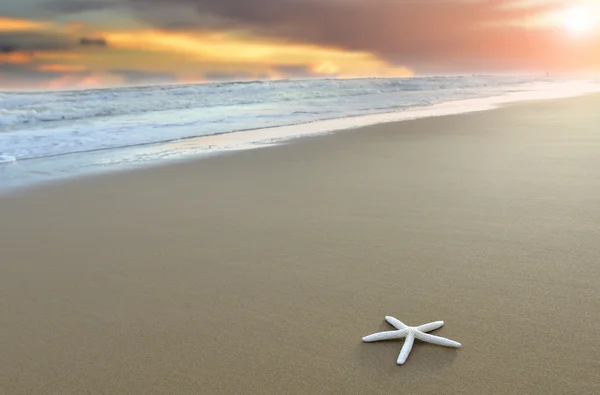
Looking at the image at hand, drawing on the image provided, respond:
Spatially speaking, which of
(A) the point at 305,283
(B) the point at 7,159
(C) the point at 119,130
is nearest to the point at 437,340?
(A) the point at 305,283

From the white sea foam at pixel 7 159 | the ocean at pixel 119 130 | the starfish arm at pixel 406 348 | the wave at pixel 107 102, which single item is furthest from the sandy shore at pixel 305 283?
the wave at pixel 107 102

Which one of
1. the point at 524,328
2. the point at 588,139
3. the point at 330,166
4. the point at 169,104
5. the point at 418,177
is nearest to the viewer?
the point at 524,328

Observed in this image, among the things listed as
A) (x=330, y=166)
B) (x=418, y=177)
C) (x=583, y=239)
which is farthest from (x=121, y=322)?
(x=330, y=166)

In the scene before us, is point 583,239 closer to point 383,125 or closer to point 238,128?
point 383,125

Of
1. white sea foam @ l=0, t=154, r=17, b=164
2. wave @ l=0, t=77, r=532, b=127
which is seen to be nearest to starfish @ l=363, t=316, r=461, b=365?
white sea foam @ l=0, t=154, r=17, b=164

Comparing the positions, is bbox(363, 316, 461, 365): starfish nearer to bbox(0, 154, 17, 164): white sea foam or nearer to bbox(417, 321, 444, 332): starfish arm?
bbox(417, 321, 444, 332): starfish arm

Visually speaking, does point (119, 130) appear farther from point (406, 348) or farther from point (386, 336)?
point (406, 348)

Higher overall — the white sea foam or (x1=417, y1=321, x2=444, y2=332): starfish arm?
(x1=417, y1=321, x2=444, y2=332): starfish arm
